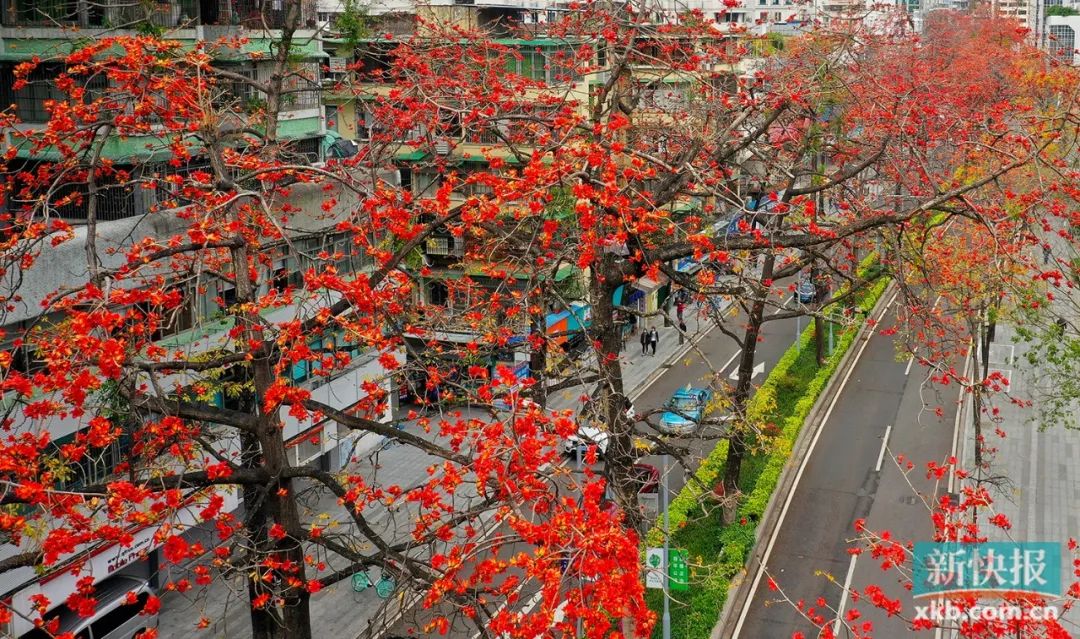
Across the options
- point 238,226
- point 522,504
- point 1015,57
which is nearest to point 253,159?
point 238,226

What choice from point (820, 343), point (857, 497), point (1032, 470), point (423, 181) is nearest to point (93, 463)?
point (857, 497)

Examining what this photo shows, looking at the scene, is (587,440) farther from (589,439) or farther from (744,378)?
(744,378)

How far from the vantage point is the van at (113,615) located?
57.8ft

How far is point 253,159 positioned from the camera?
11938 millimetres

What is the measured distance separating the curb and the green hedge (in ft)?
0.72

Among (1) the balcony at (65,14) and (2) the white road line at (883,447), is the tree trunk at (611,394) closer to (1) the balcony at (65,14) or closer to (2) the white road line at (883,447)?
(1) the balcony at (65,14)

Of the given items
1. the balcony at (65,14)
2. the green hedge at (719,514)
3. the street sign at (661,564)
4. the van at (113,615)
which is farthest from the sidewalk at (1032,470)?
the balcony at (65,14)

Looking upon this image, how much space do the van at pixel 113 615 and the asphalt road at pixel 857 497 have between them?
1021cm

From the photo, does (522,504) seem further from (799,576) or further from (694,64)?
(799,576)

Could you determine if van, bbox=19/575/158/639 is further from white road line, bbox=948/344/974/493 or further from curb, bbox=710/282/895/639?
white road line, bbox=948/344/974/493

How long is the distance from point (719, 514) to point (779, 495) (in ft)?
8.32

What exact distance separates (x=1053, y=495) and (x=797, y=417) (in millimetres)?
6116

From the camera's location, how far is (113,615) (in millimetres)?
18547

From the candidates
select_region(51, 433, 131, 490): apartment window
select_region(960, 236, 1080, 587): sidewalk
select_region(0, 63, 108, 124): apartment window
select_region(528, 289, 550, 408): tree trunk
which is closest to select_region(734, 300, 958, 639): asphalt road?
select_region(960, 236, 1080, 587): sidewalk
